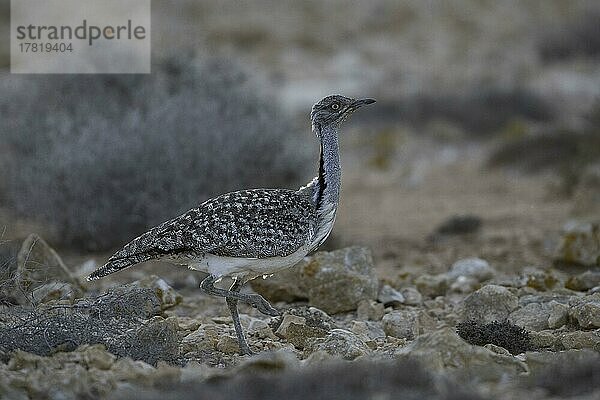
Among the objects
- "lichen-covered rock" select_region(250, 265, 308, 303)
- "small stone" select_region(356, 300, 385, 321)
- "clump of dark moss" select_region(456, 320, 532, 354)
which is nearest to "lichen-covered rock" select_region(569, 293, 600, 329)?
"clump of dark moss" select_region(456, 320, 532, 354)

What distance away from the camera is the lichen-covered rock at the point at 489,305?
7504mm

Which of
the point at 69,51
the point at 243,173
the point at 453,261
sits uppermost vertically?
the point at 69,51

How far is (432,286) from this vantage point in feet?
29.0

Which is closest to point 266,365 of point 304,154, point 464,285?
point 464,285

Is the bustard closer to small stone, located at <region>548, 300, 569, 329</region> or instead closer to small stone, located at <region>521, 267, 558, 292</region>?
small stone, located at <region>548, 300, 569, 329</region>

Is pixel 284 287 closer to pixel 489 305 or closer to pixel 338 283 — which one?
pixel 338 283

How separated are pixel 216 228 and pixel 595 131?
10759 millimetres

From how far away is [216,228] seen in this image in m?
6.43

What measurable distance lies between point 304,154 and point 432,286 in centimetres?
341

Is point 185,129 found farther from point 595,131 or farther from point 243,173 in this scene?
point 595,131

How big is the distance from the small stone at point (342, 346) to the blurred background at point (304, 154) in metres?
3.23

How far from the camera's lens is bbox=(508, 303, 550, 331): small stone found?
23.8ft

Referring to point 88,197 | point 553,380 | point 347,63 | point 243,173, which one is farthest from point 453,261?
point 347,63

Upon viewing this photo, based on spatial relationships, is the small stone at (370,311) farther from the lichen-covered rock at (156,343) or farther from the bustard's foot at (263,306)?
the lichen-covered rock at (156,343)
